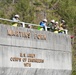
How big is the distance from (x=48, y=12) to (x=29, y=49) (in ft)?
111

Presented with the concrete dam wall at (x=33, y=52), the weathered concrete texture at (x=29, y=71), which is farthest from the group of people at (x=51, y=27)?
the weathered concrete texture at (x=29, y=71)

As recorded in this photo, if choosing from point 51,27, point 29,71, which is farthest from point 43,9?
point 29,71

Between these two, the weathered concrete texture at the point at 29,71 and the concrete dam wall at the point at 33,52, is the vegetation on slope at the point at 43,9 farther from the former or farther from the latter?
the weathered concrete texture at the point at 29,71

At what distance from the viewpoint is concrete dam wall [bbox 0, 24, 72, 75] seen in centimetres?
1842

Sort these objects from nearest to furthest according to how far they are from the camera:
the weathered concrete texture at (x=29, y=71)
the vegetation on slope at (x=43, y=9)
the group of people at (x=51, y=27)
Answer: the weathered concrete texture at (x=29, y=71)
the group of people at (x=51, y=27)
the vegetation on slope at (x=43, y=9)

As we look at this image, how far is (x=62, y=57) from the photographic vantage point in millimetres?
22094

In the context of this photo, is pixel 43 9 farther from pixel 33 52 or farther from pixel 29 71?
pixel 29 71

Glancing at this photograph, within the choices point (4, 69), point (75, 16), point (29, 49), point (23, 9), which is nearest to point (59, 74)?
point (29, 49)

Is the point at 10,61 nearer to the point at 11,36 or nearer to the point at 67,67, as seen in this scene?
the point at 11,36

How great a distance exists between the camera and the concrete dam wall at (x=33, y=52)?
60.4 ft

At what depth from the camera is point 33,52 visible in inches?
782

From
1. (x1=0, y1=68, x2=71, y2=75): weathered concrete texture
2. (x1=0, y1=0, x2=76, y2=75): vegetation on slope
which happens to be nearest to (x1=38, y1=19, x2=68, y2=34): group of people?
(x1=0, y1=68, x2=71, y2=75): weathered concrete texture

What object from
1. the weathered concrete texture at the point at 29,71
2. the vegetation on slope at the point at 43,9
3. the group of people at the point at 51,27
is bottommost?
the weathered concrete texture at the point at 29,71

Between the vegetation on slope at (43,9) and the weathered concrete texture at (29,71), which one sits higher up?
the vegetation on slope at (43,9)
